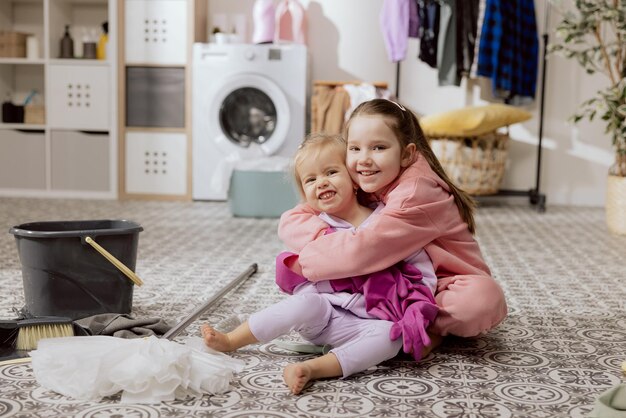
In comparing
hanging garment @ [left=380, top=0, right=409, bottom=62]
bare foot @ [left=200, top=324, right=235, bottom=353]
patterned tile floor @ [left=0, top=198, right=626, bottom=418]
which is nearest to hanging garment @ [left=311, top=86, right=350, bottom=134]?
hanging garment @ [left=380, top=0, right=409, bottom=62]

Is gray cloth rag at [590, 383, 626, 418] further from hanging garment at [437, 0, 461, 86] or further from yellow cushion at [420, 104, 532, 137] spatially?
hanging garment at [437, 0, 461, 86]

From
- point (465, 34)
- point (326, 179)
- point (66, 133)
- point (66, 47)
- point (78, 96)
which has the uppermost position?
point (465, 34)

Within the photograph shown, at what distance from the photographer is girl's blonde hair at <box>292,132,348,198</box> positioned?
1.51 m

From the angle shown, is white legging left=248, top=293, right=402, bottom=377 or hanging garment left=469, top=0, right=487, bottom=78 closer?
white legging left=248, top=293, right=402, bottom=377

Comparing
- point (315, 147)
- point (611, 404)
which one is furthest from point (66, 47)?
point (611, 404)

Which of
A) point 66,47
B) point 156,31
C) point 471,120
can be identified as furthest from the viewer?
point 66,47

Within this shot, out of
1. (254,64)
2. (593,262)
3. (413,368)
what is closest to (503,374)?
(413,368)

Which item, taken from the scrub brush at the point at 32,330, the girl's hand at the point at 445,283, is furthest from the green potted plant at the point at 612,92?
the scrub brush at the point at 32,330

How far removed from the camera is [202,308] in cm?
164

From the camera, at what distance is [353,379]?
52.0 inches

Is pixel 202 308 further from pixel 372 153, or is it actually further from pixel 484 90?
pixel 484 90

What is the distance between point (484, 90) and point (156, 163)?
80.2 inches

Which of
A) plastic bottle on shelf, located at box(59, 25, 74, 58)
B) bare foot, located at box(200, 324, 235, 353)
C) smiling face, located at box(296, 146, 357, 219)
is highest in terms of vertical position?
plastic bottle on shelf, located at box(59, 25, 74, 58)

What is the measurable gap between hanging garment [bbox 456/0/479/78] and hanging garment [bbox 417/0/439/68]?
0.46 feet
